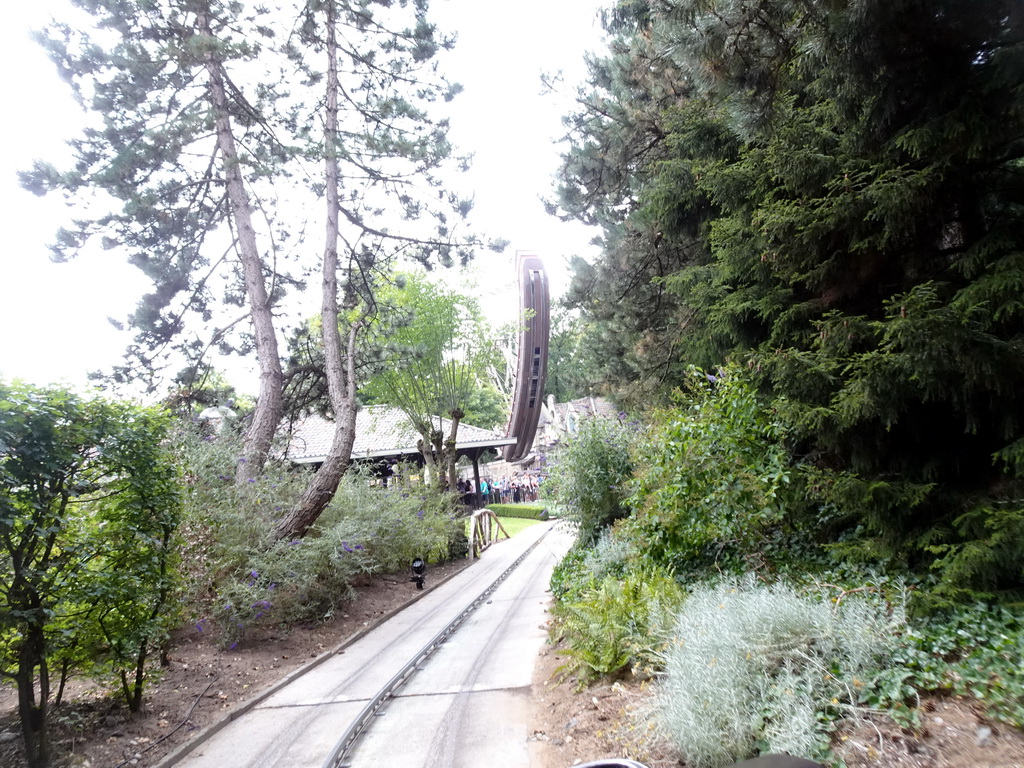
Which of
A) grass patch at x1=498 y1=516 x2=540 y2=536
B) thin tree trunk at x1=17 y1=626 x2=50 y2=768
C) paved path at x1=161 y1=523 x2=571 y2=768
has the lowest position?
grass patch at x1=498 y1=516 x2=540 y2=536

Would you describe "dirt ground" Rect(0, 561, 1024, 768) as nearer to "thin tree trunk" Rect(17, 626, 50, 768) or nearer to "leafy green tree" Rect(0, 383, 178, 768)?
"thin tree trunk" Rect(17, 626, 50, 768)

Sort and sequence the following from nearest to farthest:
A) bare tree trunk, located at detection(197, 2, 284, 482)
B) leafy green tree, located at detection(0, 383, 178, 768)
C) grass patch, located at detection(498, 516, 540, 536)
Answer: leafy green tree, located at detection(0, 383, 178, 768) < bare tree trunk, located at detection(197, 2, 284, 482) < grass patch, located at detection(498, 516, 540, 536)

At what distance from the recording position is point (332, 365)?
36.5ft

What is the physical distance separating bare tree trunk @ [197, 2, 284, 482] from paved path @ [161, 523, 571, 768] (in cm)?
383

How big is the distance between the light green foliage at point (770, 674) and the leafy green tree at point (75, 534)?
4.03 metres

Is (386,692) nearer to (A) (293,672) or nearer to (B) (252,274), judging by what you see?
(A) (293,672)

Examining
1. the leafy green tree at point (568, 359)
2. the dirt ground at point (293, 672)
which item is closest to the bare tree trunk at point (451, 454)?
the leafy green tree at point (568, 359)

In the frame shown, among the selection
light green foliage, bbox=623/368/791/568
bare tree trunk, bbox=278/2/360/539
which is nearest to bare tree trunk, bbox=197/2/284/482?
bare tree trunk, bbox=278/2/360/539

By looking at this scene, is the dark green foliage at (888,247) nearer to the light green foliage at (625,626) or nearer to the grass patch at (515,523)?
the light green foliage at (625,626)

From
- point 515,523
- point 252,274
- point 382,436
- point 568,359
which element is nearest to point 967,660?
point 252,274

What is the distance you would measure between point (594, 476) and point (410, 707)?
4.87m

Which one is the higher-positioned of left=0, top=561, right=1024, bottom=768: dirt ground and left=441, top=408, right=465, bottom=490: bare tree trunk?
left=441, top=408, right=465, bottom=490: bare tree trunk

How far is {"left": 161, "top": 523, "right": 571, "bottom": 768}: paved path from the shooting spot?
14.9ft

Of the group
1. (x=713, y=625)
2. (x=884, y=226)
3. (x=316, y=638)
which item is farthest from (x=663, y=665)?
(x=316, y=638)
